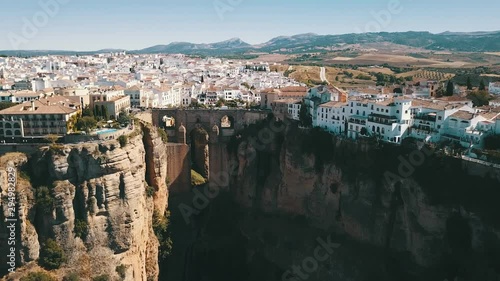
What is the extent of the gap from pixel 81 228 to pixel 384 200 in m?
19.5

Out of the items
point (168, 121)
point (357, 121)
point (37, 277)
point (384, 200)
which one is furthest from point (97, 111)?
point (384, 200)

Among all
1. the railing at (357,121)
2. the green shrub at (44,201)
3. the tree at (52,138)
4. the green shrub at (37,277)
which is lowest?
the green shrub at (37,277)

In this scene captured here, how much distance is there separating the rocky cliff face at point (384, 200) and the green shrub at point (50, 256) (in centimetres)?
1570

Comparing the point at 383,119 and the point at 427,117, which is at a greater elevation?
the point at 427,117

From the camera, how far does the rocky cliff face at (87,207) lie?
87.4 feet

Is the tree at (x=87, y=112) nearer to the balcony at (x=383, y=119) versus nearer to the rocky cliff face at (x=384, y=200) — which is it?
the rocky cliff face at (x=384, y=200)

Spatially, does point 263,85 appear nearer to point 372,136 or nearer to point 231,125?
point 231,125

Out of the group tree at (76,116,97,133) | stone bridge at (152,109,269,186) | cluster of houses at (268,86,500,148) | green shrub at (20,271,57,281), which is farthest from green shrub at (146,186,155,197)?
cluster of houses at (268,86,500,148)

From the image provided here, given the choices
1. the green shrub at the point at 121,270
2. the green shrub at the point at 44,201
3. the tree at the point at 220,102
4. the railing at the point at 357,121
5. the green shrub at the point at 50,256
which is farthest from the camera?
the tree at the point at 220,102

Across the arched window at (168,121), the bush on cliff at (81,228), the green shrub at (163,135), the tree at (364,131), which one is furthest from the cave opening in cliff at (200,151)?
the bush on cliff at (81,228)

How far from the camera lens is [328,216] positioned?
3356 cm

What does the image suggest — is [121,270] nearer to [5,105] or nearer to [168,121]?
[5,105]

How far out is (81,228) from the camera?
27375 mm

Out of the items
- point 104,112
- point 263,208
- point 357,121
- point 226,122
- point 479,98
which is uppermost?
point 479,98
